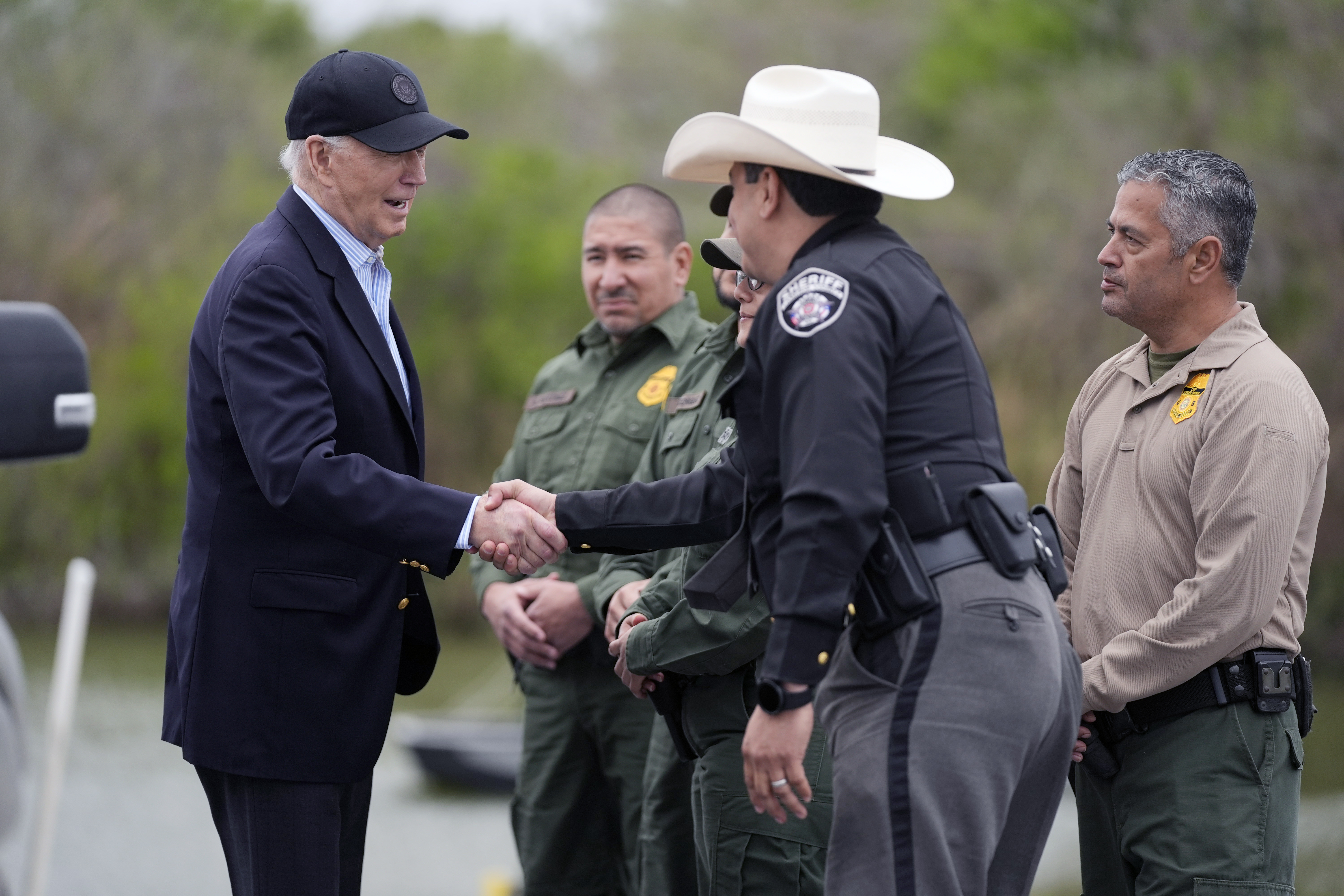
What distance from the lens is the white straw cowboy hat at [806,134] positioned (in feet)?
8.07

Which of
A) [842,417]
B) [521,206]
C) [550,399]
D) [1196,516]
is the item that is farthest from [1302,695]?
[521,206]

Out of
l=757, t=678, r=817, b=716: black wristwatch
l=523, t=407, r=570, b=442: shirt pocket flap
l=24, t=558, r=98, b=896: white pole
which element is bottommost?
l=24, t=558, r=98, b=896: white pole

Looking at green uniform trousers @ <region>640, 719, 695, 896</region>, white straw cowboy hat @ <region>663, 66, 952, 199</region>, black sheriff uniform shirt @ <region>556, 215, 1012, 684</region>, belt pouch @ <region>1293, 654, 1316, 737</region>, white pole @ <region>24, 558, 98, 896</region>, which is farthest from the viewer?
green uniform trousers @ <region>640, 719, 695, 896</region>

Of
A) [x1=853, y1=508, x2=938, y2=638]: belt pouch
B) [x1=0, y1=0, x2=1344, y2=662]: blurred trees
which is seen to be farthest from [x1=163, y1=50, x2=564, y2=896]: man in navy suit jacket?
[x1=0, y1=0, x2=1344, y2=662]: blurred trees

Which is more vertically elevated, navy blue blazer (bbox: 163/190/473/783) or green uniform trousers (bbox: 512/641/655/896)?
navy blue blazer (bbox: 163/190/473/783)

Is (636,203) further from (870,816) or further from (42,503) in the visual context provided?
(42,503)

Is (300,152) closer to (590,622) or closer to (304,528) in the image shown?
(304,528)

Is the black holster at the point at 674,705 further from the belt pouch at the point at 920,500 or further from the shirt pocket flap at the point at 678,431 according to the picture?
the belt pouch at the point at 920,500

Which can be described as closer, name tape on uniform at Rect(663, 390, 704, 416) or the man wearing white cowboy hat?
the man wearing white cowboy hat

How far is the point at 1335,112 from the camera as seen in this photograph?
12.1 m

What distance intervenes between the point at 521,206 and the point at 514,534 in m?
16.9

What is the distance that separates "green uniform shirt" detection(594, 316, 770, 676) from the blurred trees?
864 centimetres

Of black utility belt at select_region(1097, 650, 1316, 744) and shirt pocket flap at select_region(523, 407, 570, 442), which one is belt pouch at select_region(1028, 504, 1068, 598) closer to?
black utility belt at select_region(1097, 650, 1316, 744)

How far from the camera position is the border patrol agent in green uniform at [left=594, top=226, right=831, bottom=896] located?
3086 mm
